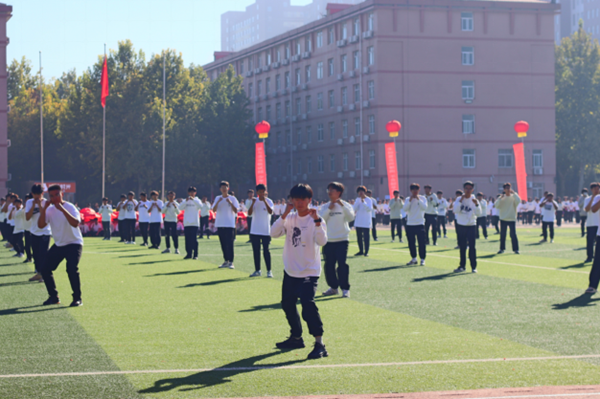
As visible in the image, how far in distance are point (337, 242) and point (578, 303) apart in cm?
387

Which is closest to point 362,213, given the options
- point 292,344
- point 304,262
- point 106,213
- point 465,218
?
point 465,218

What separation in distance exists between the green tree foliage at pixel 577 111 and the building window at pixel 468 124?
61.6 ft

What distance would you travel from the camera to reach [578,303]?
12.4 meters

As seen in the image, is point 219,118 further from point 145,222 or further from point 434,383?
point 434,383

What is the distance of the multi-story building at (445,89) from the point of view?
6169 centimetres

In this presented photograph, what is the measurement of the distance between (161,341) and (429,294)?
19.4 ft

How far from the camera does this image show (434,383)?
273 inches

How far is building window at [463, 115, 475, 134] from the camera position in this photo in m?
63.3

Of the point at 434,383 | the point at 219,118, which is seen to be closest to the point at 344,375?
the point at 434,383

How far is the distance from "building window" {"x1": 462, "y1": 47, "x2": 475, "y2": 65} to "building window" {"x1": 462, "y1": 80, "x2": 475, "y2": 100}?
146 cm

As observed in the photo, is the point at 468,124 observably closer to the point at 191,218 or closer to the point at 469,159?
the point at 469,159

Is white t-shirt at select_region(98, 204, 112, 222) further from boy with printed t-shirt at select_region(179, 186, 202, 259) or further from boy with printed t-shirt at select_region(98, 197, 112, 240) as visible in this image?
boy with printed t-shirt at select_region(179, 186, 202, 259)

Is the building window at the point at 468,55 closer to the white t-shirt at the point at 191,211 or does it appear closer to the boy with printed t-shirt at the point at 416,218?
the white t-shirt at the point at 191,211

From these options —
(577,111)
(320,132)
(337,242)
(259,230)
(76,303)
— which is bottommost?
(76,303)
